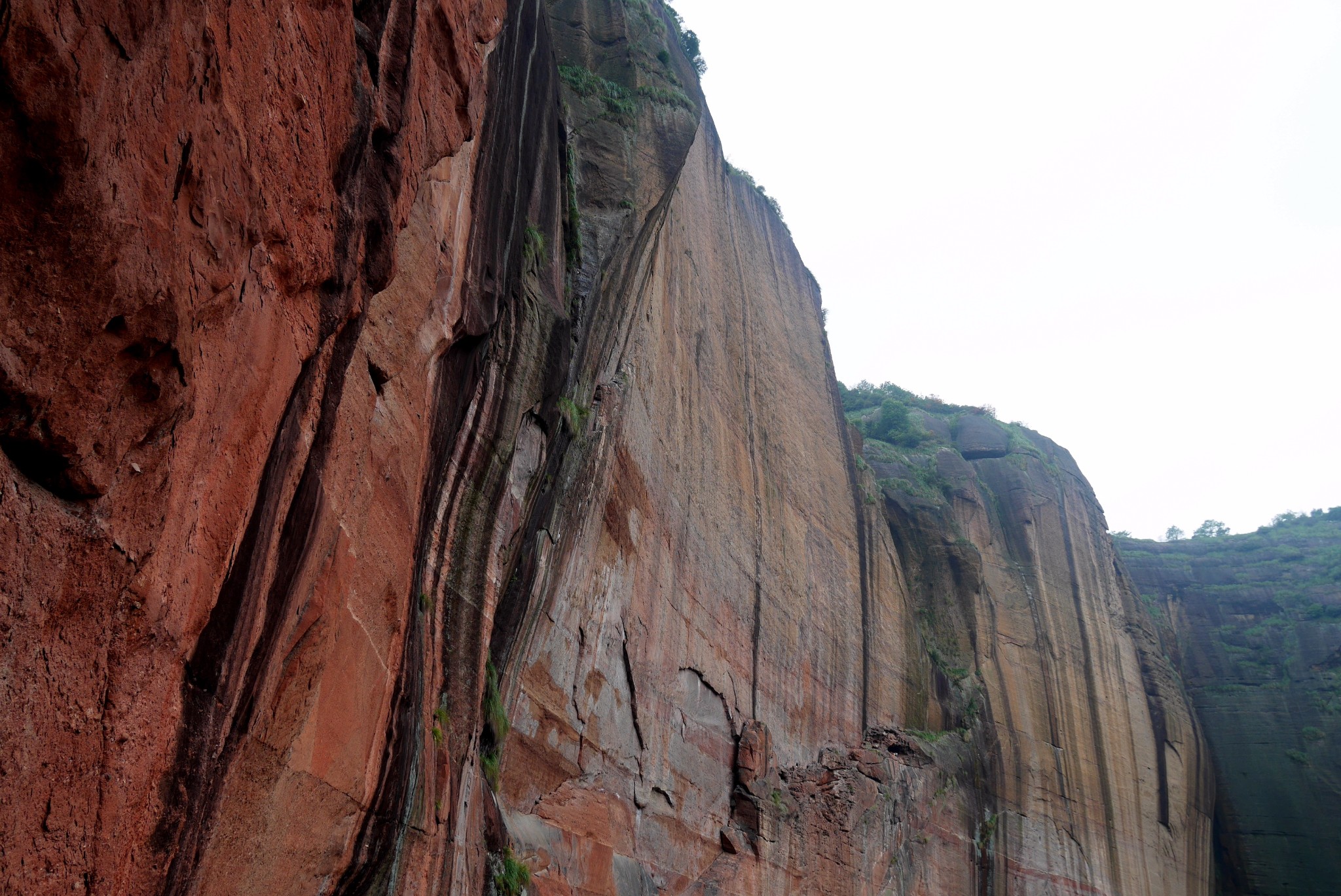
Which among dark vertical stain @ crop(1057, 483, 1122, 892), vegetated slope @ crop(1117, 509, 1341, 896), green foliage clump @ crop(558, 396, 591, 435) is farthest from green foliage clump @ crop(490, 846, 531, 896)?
vegetated slope @ crop(1117, 509, 1341, 896)

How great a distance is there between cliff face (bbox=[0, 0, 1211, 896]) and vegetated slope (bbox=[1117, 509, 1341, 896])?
8.40m

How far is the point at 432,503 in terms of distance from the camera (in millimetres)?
8188

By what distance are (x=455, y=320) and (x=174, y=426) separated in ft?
13.5

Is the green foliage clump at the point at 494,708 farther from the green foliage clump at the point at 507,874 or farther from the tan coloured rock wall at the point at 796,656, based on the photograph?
the green foliage clump at the point at 507,874

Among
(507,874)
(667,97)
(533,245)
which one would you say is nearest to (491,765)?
(507,874)

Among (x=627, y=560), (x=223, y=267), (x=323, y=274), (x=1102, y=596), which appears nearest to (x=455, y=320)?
(x=323, y=274)

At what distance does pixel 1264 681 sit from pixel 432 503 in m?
32.4

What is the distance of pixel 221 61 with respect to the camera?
4.06m

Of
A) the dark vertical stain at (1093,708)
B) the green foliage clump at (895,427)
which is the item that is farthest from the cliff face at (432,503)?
the green foliage clump at (895,427)

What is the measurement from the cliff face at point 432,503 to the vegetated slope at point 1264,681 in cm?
840

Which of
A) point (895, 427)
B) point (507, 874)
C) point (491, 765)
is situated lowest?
point (507, 874)

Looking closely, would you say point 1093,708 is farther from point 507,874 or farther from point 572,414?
point 507,874

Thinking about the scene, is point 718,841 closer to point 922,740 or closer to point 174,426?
point 922,740

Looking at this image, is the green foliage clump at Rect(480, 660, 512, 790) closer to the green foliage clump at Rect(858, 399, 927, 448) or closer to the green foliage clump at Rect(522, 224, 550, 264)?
the green foliage clump at Rect(522, 224, 550, 264)
